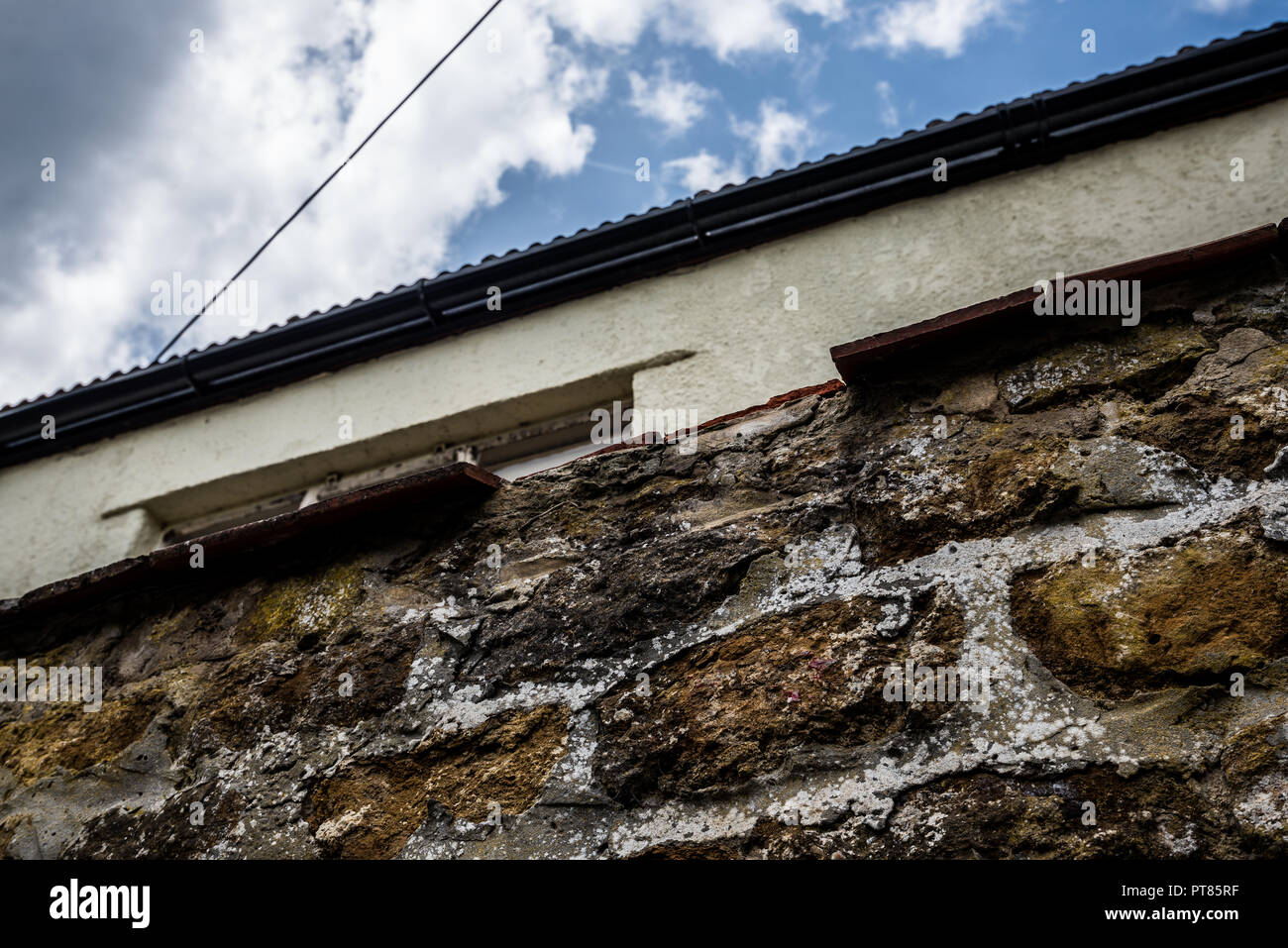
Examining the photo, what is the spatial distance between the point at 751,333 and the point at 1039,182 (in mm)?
1502

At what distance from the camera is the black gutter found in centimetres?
468

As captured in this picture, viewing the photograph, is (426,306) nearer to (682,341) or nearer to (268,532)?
(682,341)

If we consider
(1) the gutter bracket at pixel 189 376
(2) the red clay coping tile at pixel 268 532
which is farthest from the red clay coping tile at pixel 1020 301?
(1) the gutter bracket at pixel 189 376

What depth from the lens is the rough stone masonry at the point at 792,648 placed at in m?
1.56

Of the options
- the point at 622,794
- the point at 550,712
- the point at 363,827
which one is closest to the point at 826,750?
the point at 622,794

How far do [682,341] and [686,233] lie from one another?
0.62 meters

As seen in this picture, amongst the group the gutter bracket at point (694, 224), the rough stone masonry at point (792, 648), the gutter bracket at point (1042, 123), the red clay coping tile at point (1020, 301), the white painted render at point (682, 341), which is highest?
the gutter bracket at point (1042, 123)

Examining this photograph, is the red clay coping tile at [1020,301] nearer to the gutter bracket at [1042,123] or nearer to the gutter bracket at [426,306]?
the gutter bracket at [1042,123]

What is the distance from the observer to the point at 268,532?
2.49 metres

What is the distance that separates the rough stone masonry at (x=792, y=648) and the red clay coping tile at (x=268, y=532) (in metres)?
0.05

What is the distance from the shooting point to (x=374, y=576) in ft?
7.72

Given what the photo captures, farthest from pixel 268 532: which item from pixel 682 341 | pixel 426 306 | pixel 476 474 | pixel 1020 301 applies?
pixel 426 306

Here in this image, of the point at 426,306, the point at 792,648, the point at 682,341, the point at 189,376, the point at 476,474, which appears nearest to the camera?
the point at 792,648

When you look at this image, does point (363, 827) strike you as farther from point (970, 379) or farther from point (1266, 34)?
point (1266, 34)
